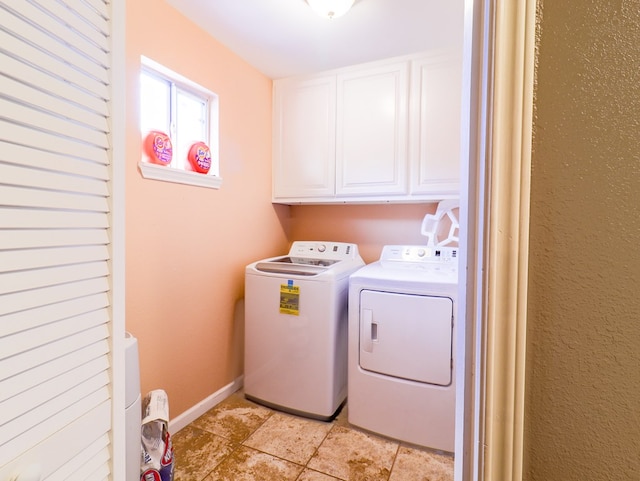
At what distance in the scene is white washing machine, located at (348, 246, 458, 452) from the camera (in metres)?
1.60

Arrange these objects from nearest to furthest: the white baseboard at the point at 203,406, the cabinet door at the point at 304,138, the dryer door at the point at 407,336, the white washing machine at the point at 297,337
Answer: the dryer door at the point at 407,336 → the white baseboard at the point at 203,406 → the white washing machine at the point at 297,337 → the cabinet door at the point at 304,138

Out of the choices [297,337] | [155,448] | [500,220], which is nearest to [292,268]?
[297,337]

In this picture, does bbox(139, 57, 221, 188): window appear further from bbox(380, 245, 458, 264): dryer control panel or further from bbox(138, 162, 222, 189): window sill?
bbox(380, 245, 458, 264): dryer control panel

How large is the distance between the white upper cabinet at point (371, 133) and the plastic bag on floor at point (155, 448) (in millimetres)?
1670

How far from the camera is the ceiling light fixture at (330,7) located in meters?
1.50

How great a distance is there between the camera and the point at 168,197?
1659 mm

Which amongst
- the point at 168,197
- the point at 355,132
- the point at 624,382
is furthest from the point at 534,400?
the point at 355,132

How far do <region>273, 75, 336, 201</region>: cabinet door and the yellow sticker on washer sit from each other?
0.81m

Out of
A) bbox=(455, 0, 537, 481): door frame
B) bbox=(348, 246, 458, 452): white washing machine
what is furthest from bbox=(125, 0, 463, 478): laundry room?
bbox=(455, 0, 537, 481): door frame

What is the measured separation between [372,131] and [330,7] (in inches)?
32.5

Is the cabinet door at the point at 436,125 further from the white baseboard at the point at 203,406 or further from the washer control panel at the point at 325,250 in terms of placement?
the white baseboard at the point at 203,406

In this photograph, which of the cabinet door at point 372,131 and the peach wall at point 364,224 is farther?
the peach wall at point 364,224

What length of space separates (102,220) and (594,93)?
895 mm

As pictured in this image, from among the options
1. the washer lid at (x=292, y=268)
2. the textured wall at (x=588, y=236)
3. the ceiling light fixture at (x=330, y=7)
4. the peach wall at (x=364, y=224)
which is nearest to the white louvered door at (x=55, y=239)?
the textured wall at (x=588, y=236)
